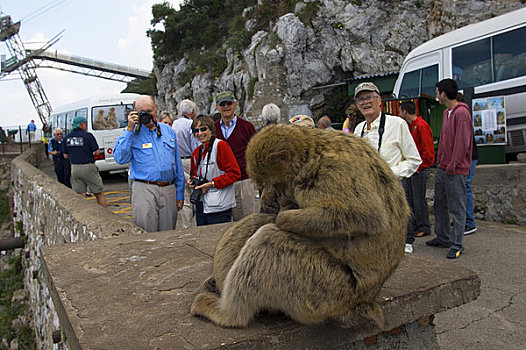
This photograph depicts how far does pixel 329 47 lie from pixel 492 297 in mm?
18144

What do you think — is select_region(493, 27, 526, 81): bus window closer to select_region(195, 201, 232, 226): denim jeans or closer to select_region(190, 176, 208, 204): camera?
select_region(195, 201, 232, 226): denim jeans

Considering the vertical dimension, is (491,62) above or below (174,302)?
above

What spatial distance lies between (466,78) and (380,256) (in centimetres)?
749

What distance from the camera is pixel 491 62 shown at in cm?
740

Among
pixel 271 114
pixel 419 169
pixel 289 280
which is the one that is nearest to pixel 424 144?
pixel 419 169

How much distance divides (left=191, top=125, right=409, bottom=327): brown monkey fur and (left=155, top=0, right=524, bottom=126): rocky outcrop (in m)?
17.9

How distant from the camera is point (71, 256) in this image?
2691 mm

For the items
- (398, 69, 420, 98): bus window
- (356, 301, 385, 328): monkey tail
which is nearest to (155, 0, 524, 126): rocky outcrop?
(398, 69, 420, 98): bus window

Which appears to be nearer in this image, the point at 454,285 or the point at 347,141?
the point at 347,141

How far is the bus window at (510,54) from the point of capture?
6973 mm

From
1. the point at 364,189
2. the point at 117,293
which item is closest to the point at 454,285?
the point at 364,189

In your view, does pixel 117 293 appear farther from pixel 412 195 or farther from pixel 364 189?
pixel 412 195

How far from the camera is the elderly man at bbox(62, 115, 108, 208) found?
7.75 metres

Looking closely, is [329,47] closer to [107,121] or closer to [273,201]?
[107,121]
